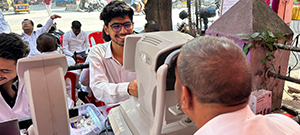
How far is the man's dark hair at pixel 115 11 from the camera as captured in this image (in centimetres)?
167

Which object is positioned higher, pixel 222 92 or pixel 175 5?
pixel 175 5

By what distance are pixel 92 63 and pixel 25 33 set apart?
12.4 ft

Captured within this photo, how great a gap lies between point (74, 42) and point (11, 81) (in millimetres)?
3755

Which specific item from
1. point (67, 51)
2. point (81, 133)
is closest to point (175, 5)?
point (67, 51)

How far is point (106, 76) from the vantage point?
1736 millimetres

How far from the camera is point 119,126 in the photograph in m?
1.11

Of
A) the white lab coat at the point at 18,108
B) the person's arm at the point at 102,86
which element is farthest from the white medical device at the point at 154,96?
the white lab coat at the point at 18,108

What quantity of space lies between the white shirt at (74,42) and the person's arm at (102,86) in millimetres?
3419

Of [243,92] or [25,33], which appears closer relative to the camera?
[243,92]

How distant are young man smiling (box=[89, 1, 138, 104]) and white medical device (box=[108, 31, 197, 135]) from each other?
285mm

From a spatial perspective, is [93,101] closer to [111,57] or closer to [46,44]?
[111,57]

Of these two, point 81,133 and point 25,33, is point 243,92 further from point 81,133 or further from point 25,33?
point 25,33

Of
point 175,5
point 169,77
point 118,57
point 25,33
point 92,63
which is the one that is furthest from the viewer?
point 175,5

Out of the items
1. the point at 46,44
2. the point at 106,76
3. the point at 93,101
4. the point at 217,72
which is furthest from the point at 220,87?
the point at 46,44
